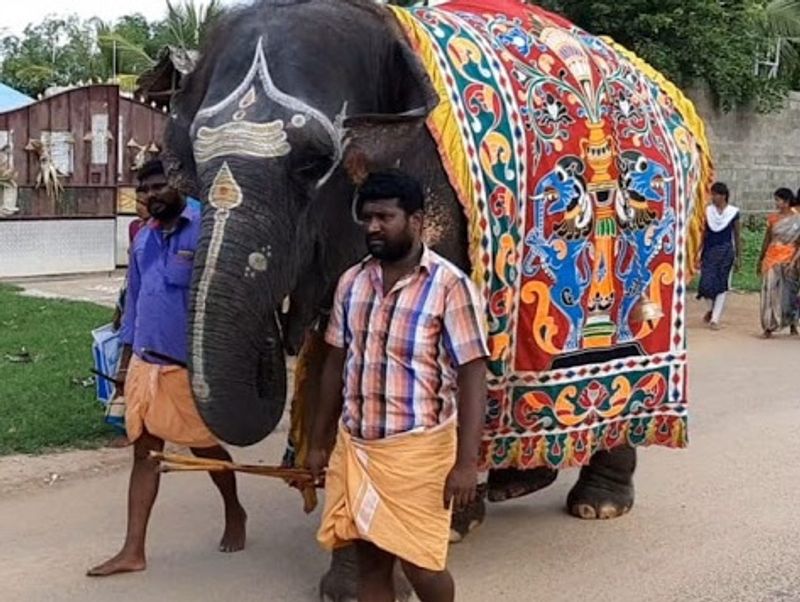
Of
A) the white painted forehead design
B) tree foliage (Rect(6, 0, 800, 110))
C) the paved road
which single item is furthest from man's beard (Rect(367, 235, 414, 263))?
tree foliage (Rect(6, 0, 800, 110))

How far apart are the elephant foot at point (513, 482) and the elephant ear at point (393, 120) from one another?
197 centimetres

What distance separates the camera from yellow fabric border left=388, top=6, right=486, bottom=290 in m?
4.17

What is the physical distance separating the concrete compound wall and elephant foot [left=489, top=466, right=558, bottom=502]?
13.9m

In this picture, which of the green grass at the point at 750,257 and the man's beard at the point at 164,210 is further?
the green grass at the point at 750,257

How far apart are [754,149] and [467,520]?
16156 mm

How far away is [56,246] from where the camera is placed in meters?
12.9

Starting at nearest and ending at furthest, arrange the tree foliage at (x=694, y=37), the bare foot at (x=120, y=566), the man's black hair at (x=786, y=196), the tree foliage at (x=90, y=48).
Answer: the bare foot at (x=120, y=566) < the man's black hair at (x=786, y=196) < the tree foliage at (x=694, y=37) < the tree foliage at (x=90, y=48)

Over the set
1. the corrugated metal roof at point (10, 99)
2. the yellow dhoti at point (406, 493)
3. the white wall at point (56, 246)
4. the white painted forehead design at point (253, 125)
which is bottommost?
the white wall at point (56, 246)

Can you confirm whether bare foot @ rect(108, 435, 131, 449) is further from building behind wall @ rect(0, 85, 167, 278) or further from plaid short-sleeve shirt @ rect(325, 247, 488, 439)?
building behind wall @ rect(0, 85, 167, 278)

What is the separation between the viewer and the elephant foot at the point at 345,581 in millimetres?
4176

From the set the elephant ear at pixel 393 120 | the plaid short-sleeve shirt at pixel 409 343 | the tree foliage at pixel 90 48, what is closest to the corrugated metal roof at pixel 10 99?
the tree foliage at pixel 90 48

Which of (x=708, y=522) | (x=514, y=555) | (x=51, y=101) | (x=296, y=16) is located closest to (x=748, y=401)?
(x=708, y=522)

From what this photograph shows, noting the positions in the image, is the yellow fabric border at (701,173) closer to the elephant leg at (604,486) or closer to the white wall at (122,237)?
the elephant leg at (604,486)

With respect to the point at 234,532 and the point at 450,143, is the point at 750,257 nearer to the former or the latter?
the point at 234,532
